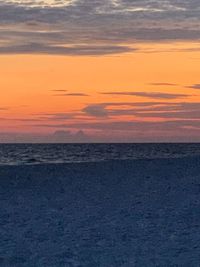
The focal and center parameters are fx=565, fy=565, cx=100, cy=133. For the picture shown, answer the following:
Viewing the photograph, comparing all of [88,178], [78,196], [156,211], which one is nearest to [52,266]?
[156,211]

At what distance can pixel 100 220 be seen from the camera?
16.3 m

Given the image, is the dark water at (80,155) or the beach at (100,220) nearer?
the beach at (100,220)

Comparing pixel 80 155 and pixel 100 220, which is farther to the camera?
pixel 80 155

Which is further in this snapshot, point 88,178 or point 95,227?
point 88,178

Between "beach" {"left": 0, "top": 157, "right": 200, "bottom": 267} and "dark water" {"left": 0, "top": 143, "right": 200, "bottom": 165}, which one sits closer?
"beach" {"left": 0, "top": 157, "right": 200, "bottom": 267}

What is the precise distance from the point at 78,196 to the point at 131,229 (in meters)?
6.61

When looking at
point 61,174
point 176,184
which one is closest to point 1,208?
point 176,184

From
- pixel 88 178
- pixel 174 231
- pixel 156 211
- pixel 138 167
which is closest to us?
pixel 174 231

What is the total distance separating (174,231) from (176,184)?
10213 millimetres

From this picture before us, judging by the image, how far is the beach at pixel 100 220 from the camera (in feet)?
39.8

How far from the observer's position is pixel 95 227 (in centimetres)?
1520

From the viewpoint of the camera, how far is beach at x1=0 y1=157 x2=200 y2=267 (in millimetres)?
12125

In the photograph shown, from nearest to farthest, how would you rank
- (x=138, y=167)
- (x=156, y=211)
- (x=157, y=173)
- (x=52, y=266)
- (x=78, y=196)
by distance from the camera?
(x=52, y=266) < (x=156, y=211) < (x=78, y=196) < (x=157, y=173) < (x=138, y=167)

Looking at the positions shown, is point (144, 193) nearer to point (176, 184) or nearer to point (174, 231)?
point (176, 184)
